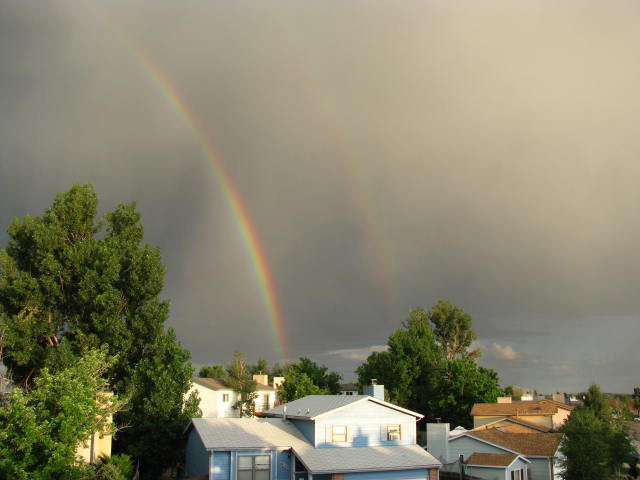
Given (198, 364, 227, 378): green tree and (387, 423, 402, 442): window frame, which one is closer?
(387, 423, 402, 442): window frame

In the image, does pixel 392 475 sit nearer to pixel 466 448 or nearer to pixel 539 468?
pixel 466 448

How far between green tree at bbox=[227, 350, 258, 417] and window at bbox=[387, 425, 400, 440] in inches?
1370

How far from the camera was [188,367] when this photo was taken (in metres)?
48.4

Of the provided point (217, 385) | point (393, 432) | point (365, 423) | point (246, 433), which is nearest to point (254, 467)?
point (246, 433)

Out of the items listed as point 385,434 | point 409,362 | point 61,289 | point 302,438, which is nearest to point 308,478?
point 302,438

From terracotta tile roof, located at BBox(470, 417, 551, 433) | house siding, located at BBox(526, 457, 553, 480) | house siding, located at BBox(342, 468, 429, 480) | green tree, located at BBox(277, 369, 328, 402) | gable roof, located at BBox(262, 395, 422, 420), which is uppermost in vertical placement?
green tree, located at BBox(277, 369, 328, 402)

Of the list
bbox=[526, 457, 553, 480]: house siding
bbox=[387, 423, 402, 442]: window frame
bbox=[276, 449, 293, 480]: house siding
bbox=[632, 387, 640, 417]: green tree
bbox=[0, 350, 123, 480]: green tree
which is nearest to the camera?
bbox=[0, 350, 123, 480]: green tree

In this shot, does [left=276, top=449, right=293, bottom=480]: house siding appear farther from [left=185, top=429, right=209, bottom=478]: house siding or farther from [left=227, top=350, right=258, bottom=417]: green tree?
[left=227, top=350, right=258, bottom=417]: green tree

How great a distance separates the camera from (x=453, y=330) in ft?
322

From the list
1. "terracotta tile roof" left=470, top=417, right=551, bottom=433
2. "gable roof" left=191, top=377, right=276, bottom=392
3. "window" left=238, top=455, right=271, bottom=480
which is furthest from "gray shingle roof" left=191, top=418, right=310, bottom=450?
"gable roof" left=191, top=377, right=276, bottom=392

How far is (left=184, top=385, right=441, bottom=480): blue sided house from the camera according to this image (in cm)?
3409

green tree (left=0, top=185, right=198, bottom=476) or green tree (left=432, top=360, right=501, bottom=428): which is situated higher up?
green tree (left=0, top=185, right=198, bottom=476)

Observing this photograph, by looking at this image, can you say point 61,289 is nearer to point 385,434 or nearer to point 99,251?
point 99,251

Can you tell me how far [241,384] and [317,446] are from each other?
37269mm
